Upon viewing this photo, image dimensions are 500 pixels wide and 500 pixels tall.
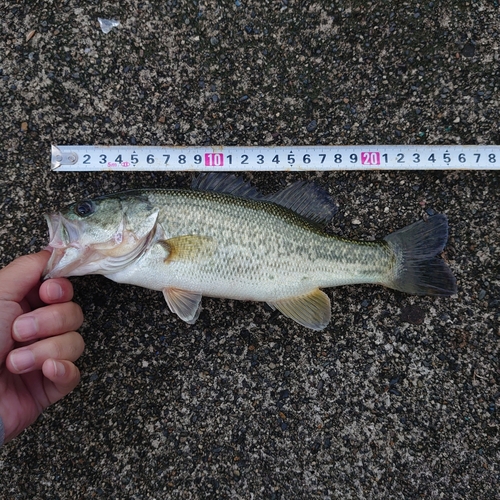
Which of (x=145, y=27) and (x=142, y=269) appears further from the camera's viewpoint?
(x=145, y=27)

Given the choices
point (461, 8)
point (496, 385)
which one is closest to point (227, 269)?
point (496, 385)

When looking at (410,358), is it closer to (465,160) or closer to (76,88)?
(465,160)

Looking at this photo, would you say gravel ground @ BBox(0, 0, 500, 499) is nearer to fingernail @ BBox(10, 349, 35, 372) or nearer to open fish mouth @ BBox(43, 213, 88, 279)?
open fish mouth @ BBox(43, 213, 88, 279)

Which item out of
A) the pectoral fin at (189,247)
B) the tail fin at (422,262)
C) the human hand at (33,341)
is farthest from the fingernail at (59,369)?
the tail fin at (422,262)

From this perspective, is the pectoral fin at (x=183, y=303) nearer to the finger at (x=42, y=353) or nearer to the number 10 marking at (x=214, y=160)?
the finger at (x=42, y=353)

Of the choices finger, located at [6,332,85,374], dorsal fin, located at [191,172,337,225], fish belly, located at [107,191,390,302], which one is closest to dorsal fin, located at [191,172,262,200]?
dorsal fin, located at [191,172,337,225]

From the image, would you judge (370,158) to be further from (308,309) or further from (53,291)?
(53,291)
